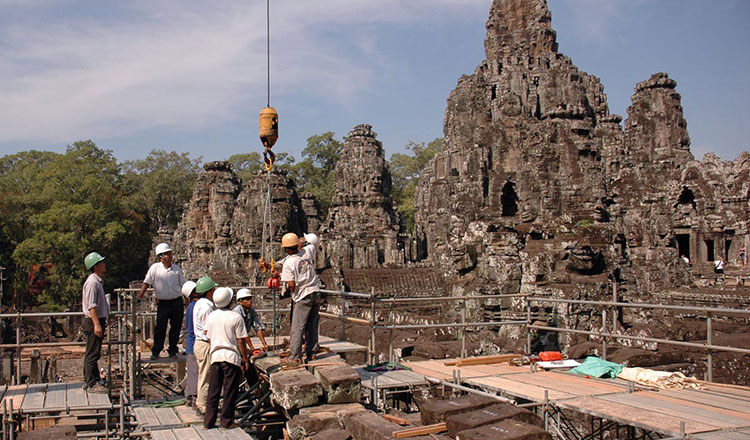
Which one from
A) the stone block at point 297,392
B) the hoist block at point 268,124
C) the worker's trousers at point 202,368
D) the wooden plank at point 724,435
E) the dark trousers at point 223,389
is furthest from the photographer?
the hoist block at point 268,124

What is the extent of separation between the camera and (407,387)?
322 inches

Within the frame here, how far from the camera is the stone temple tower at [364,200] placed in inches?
1313

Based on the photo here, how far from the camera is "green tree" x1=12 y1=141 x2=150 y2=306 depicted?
36.0 m

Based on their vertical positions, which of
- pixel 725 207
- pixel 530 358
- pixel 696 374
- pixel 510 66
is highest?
pixel 510 66

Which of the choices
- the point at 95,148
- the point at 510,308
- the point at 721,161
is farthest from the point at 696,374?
the point at 95,148

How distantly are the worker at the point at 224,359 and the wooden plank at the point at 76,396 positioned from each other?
1415 mm

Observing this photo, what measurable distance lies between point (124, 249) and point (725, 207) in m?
35.3

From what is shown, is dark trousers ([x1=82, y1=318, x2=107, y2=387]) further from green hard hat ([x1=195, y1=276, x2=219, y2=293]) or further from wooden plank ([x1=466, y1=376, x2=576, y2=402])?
wooden plank ([x1=466, y1=376, x2=576, y2=402])

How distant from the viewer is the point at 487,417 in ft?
18.1

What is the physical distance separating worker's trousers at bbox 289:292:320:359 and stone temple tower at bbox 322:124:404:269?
78.2 ft

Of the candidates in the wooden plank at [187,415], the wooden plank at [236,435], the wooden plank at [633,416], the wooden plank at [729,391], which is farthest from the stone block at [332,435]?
the wooden plank at [729,391]

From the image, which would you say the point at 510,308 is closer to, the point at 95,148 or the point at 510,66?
the point at 510,66

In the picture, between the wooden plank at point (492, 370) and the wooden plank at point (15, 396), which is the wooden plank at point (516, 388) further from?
the wooden plank at point (15, 396)

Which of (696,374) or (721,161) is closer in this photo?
(696,374)
